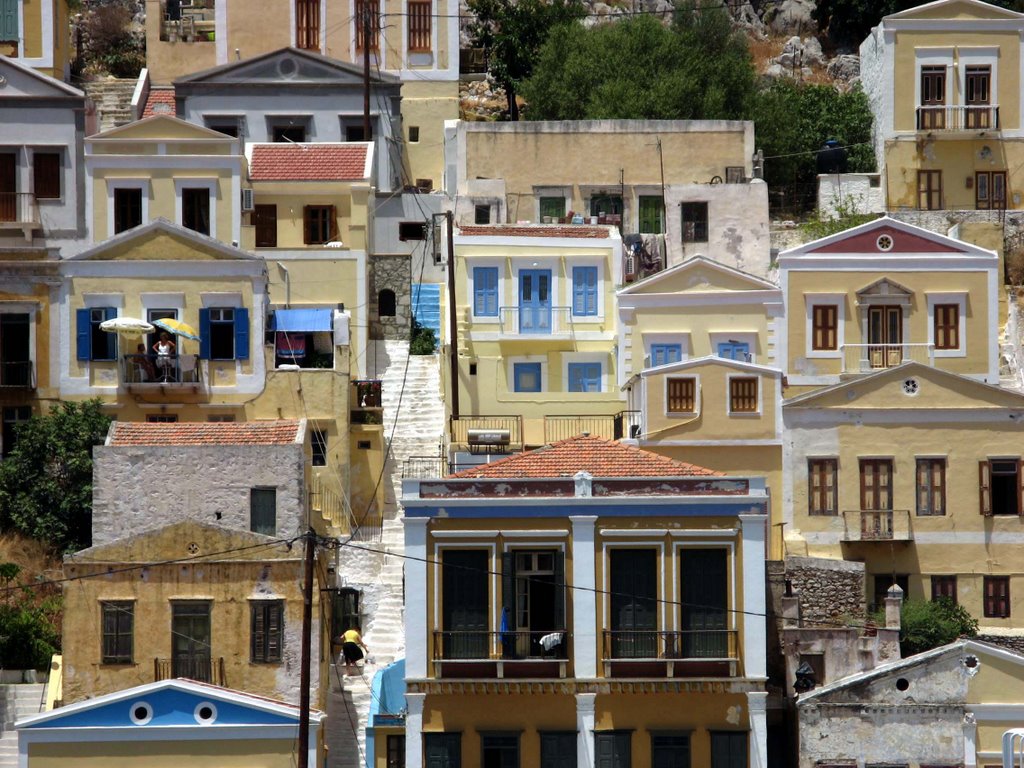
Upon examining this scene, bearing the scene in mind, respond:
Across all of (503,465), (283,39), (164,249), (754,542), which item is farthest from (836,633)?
(283,39)

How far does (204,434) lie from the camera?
6412cm

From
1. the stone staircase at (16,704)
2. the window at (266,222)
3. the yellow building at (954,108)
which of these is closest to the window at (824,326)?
the yellow building at (954,108)

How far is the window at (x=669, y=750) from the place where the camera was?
5572cm

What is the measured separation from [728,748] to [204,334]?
76.9 ft

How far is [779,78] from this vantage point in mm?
105625

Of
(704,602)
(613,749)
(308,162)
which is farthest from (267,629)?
(308,162)

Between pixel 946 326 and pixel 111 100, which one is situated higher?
pixel 111 100

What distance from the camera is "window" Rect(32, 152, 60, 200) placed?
77.2 m

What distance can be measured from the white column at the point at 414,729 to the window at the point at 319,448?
14591mm

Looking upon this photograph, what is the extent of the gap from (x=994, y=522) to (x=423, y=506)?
16939mm

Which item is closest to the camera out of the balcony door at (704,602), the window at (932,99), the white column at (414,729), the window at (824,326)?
the white column at (414,729)

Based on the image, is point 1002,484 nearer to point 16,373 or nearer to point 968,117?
point 968,117

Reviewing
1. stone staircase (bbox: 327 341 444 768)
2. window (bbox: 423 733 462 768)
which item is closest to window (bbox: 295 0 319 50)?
stone staircase (bbox: 327 341 444 768)

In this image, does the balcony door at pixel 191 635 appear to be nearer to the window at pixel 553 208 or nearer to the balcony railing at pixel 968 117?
the window at pixel 553 208
